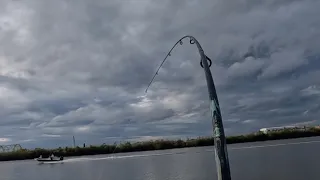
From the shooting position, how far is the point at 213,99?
170 inches

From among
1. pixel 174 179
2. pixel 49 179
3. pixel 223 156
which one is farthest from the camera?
pixel 49 179

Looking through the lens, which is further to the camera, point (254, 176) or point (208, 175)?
point (208, 175)

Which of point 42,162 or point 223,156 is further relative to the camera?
point 42,162

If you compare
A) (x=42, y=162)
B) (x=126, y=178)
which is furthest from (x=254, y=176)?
(x=42, y=162)

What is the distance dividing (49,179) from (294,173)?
1470 inches

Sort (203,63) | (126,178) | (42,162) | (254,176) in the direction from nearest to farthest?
(203,63) < (254,176) < (126,178) < (42,162)

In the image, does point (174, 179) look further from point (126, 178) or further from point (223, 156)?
point (223, 156)

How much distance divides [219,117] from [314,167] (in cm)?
4099

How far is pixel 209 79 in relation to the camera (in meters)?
4.49

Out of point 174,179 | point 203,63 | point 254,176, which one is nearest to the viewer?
point 203,63

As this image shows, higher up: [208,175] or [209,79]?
[209,79]

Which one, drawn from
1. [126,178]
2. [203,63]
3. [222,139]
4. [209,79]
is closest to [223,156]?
[222,139]

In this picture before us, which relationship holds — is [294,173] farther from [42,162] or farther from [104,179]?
[42,162]

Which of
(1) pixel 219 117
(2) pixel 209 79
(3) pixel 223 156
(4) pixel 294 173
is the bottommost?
(4) pixel 294 173
